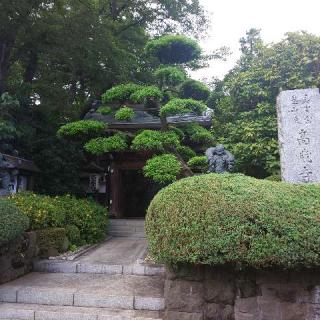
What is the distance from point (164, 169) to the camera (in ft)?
28.7

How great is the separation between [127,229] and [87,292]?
774cm

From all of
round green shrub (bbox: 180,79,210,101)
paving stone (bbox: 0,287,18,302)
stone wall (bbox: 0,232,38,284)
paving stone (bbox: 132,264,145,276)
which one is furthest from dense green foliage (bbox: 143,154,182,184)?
paving stone (bbox: 0,287,18,302)

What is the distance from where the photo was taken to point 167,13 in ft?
65.0

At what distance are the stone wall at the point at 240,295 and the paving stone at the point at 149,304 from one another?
70 centimetres

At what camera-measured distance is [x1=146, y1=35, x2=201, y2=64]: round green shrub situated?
1046 centimetres

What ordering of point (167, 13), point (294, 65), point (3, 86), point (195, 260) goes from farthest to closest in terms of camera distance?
1. point (167, 13)
2. point (3, 86)
3. point (294, 65)
4. point (195, 260)

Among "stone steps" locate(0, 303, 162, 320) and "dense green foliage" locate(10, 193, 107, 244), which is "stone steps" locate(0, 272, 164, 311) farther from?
"dense green foliage" locate(10, 193, 107, 244)

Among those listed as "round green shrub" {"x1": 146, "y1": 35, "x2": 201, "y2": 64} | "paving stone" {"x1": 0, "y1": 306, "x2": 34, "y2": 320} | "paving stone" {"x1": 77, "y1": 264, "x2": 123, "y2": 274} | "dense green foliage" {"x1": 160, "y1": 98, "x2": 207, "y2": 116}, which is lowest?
"paving stone" {"x1": 0, "y1": 306, "x2": 34, "y2": 320}

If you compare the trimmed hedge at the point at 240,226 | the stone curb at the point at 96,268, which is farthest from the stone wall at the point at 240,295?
the stone curb at the point at 96,268

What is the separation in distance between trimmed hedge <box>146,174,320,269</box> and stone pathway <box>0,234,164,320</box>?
1356 millimetres

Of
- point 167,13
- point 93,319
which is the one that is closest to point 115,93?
point 93,319

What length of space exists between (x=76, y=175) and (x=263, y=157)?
8.05 meters

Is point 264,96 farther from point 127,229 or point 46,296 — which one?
point 46,296

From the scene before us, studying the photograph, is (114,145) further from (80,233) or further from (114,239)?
(114,239)
